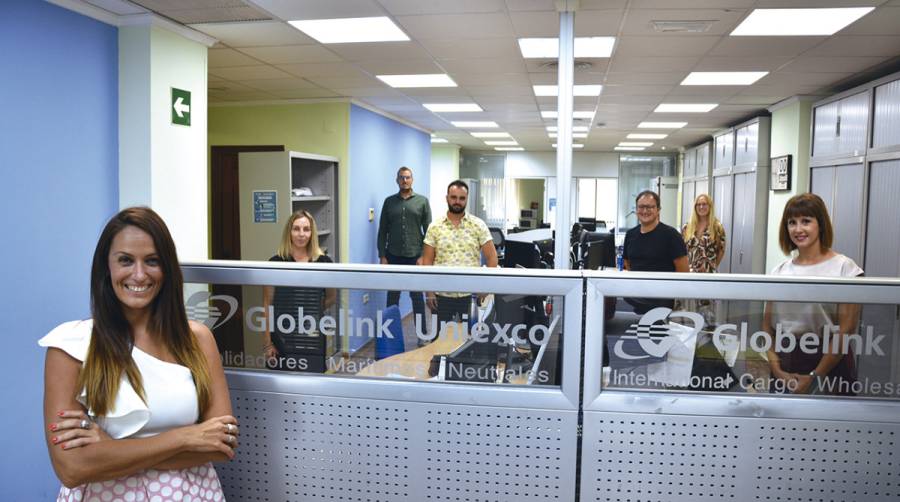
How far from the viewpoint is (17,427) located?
3.48m

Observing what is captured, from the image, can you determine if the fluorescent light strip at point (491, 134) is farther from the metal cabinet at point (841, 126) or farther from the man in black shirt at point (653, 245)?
the man in black shirt at point (653, 245)

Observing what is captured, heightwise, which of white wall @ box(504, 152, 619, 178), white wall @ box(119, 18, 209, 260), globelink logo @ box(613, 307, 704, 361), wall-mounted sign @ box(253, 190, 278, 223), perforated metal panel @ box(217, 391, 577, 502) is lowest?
perforated metal panel @ box(217, 391, 577, 502)

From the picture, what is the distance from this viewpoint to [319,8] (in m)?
4.17

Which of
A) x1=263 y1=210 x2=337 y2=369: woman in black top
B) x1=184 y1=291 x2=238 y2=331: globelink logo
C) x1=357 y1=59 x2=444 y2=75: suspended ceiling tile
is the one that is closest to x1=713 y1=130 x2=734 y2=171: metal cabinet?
x1=357 y1=59 x2=444 y2=75: suspended ceiling tile

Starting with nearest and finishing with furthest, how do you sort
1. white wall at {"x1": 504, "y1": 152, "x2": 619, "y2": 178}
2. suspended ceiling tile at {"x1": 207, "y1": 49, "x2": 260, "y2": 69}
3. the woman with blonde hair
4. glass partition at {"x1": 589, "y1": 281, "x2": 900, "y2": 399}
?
glass partition at {"x1": 589, "y1": 281, "x2": 900, "y2": 399}, suspended ceiling tile at {"x1": 207, "y1": 49, "x2": 260, "y2": 69}, the woman with blonde hair, white wall at {"x1": 504, "y1": 152, "x2": 619, "y2": 178}

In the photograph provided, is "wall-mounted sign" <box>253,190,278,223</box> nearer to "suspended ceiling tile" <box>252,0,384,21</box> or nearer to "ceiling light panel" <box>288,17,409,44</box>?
"ceiling light panel" <box>288,17,409,44</box>

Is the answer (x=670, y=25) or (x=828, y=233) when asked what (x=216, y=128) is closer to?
(x=670, y=25)

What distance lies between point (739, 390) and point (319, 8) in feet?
11.3

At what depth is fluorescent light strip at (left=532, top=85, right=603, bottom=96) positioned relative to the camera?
22.9 ft

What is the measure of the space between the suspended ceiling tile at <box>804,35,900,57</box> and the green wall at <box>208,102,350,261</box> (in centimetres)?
482

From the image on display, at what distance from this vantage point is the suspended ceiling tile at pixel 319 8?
4.05m

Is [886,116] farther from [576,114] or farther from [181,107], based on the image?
[181,107]

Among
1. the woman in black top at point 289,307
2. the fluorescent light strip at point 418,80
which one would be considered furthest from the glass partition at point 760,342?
the fluorescent light strip at point 418,80

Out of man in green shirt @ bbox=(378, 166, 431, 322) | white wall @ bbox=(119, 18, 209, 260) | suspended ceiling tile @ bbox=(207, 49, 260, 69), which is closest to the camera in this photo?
white wall @ bbox=(119, 18, 209, 260)
